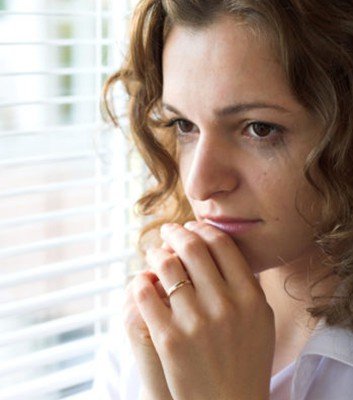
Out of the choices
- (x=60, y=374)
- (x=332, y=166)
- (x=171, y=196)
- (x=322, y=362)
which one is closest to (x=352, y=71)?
(x=332, y=166)

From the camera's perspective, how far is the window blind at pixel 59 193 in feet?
4.18

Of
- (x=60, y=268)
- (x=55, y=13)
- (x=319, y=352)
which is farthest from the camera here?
(x=60, y=268)

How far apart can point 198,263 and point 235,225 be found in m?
0.08

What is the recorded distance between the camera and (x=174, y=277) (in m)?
1.04

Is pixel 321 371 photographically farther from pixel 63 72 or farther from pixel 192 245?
pixel 63 72

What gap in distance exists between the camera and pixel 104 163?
138 cm

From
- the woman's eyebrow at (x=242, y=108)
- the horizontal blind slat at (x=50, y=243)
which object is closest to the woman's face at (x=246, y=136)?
the woman's eyebrow at (x=242, y=108)

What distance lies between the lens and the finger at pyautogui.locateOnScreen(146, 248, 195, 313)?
102cm

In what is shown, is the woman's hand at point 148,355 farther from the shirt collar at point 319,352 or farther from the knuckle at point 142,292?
the shirt collar at point 319,352

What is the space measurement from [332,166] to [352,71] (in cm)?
13

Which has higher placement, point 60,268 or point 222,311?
point 60,268

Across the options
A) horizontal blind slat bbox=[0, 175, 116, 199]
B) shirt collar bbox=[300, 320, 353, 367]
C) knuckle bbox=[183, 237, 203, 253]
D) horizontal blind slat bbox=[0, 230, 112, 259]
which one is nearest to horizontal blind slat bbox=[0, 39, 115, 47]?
horizontal blind slat bbox=[0, 175, 116, 199]

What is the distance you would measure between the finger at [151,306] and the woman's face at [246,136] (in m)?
0.14

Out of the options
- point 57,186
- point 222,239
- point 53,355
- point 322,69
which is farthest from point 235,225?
point 53,355
